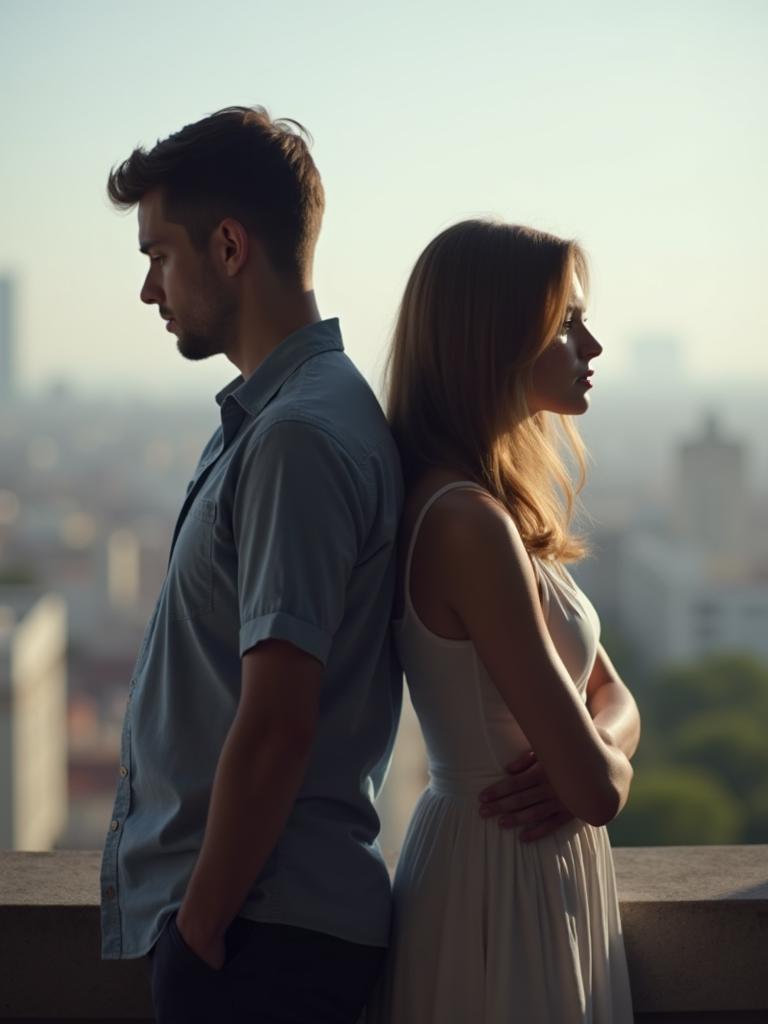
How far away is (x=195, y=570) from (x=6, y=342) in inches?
3607

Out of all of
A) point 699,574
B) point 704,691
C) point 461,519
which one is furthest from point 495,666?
point 699,574

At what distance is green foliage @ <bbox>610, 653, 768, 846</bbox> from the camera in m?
41.2

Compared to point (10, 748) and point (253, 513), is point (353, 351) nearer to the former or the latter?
point (253, 513)

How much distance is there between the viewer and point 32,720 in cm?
4597

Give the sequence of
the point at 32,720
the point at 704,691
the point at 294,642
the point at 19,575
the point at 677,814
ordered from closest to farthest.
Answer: the point at 294,642
the point at 677,814
the point at 32,720
the point at 704,691
the point at 19,575

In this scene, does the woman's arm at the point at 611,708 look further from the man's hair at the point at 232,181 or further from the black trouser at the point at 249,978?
the man's hair at the point at 232,181

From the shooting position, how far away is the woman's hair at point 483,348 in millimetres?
1473

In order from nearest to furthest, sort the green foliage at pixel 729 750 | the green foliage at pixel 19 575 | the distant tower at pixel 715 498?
1. the green foliage at pixel 729 750
2. the green foliage at pixel 19 575
3. the distant tower at pixel 715 498

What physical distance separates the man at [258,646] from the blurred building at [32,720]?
42249 millimetres

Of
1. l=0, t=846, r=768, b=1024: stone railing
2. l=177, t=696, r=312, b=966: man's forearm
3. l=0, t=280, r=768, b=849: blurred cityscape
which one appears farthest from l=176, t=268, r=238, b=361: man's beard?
l=0, t=280, r=768, b=849: blurred cityscape

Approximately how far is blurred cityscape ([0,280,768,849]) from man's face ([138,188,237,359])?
38647mm

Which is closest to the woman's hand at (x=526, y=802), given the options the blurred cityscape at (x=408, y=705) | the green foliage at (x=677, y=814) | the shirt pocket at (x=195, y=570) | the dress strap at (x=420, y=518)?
the dress strap at (x=420, y=518)

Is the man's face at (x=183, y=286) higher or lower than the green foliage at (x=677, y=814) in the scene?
higher

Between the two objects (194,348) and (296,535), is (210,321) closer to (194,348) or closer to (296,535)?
(194,348)
